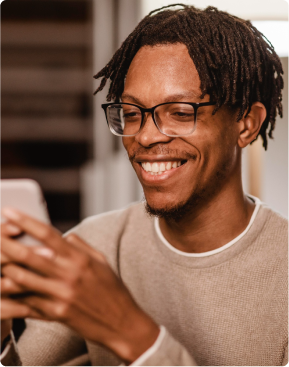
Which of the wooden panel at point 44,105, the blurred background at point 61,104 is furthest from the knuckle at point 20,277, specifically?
the wooden panel at point 44,105

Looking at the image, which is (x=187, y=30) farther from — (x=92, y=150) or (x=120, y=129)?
(x=92, y=150)

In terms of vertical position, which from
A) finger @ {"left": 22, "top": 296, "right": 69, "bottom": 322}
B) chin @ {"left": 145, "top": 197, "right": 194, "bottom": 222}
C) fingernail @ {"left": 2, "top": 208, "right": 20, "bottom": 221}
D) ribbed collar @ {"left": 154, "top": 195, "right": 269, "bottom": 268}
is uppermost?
fingernail @ {"left": 2, "top": 208, "right": 20, "bottom": 221}

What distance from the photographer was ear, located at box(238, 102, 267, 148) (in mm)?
1240

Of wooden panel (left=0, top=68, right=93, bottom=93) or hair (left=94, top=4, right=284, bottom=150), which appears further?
wooden panel (left=0, top=68, right=93, bottom=93)

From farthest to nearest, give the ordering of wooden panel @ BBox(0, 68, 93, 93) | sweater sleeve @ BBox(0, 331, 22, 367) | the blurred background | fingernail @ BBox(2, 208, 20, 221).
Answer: wooden panel @ BBox(0, 68, 93, 93)
the blurred background
sweater sleeve @ BBox(0, 331, 22, 367)
fingernail @ BBox(2, 208, 20, 221)

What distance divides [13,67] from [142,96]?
227 centimetres

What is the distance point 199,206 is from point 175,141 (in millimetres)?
219

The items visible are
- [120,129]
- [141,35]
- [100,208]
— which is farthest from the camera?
[100,208]

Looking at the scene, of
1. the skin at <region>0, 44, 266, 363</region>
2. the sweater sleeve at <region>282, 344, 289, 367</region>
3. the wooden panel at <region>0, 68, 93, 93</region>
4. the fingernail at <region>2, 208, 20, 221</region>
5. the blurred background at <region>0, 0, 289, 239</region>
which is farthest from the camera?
the wooden panel at <region>0, 68, 93, 93</region>

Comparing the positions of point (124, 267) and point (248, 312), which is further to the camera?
point (124, 267)

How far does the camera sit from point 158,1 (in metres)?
2.75

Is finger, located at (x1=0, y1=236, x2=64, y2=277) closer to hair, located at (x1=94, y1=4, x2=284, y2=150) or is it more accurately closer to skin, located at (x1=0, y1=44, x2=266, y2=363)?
skin, located at (x1=0, y1=44, x2=266, y2=363)

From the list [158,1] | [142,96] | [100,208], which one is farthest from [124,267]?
[158,1]

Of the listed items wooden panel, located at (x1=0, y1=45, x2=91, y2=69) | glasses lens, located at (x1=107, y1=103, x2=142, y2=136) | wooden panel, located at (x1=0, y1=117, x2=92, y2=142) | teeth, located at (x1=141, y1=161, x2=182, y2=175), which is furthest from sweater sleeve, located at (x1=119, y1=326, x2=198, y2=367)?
wooden panel, located at (x1=0, y1=45, x2=91, y2=69)
